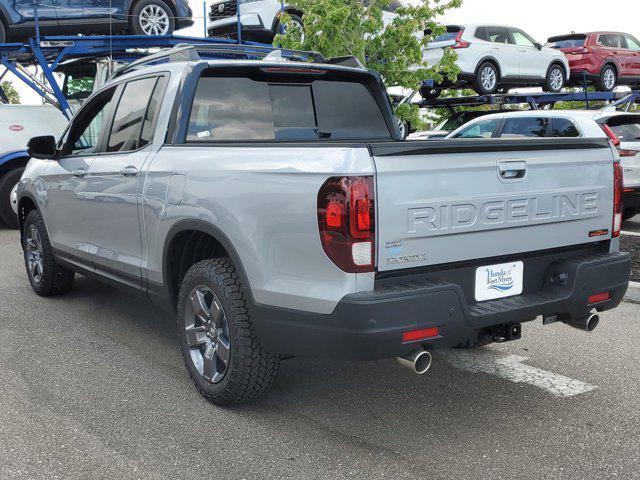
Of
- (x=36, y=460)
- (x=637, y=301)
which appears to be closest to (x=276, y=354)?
(x=36, y=460)

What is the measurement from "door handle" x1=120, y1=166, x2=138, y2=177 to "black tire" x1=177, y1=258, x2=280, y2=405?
→ 0.88 m

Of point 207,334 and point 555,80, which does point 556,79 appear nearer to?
point 555,80

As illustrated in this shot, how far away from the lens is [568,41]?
62.5 ft

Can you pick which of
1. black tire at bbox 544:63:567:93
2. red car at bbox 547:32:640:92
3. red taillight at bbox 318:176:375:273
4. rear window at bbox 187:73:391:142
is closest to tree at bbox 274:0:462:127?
black tire at bbox 544:63:567:93

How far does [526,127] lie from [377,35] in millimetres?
3869

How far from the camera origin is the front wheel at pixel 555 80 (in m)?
17.8

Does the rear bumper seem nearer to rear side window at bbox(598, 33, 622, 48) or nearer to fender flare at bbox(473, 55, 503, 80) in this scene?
fender flare at bbox(473, 55, 503, 80)

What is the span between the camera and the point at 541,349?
496 centimetres

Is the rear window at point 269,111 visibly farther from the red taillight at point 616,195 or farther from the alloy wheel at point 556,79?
the alloy wheel at point 556,79

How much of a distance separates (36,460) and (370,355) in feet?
5.39

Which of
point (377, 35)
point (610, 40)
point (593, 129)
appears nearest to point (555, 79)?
point (610, 40)

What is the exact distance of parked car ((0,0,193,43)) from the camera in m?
12.3

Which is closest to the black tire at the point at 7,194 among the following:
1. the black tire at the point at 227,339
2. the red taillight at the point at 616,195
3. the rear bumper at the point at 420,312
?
the black tire at the point at 227,339

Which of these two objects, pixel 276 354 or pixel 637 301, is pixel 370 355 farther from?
pixel 637 301
